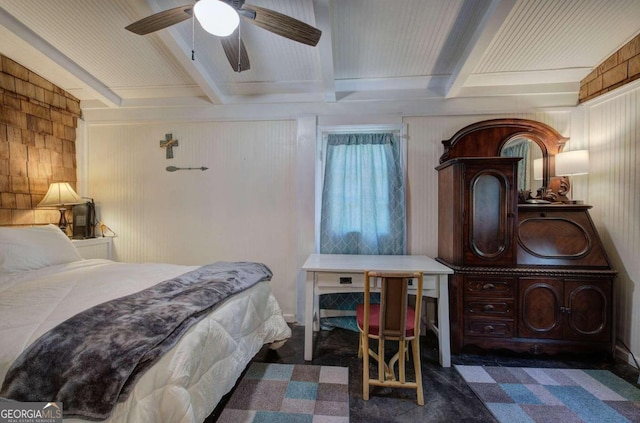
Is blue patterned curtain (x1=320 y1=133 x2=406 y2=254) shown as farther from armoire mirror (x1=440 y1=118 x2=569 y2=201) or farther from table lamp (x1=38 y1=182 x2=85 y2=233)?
table lamp (x1=38 y1=182 x2=85 y2=233)

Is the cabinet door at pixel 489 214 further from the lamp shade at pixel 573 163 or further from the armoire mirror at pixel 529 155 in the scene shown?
the lamp shade at pixel 573 163

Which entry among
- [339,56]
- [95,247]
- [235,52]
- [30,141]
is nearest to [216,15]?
[235,52]

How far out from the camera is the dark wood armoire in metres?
2.13

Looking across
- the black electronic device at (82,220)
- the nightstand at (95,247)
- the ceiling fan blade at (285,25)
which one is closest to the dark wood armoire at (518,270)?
the ceiling fan blade at (285,25)

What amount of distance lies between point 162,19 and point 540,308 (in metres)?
3.54

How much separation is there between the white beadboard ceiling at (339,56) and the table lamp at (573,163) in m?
0.63

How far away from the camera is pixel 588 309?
2129 millimetres

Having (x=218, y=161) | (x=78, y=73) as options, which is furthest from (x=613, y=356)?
(x=78, y=73)

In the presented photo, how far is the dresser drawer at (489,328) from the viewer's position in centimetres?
219

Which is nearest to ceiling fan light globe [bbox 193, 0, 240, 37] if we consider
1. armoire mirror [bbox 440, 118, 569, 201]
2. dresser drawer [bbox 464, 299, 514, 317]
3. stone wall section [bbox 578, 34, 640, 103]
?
armoire mirror [bbox 440, 118, 569, 201]

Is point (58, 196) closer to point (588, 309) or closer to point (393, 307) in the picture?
point (393, 307)

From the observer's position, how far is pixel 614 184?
2.29 metres

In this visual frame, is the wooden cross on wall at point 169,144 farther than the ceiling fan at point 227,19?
Yes

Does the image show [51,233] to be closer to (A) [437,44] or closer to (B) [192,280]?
(B) [192,280]
